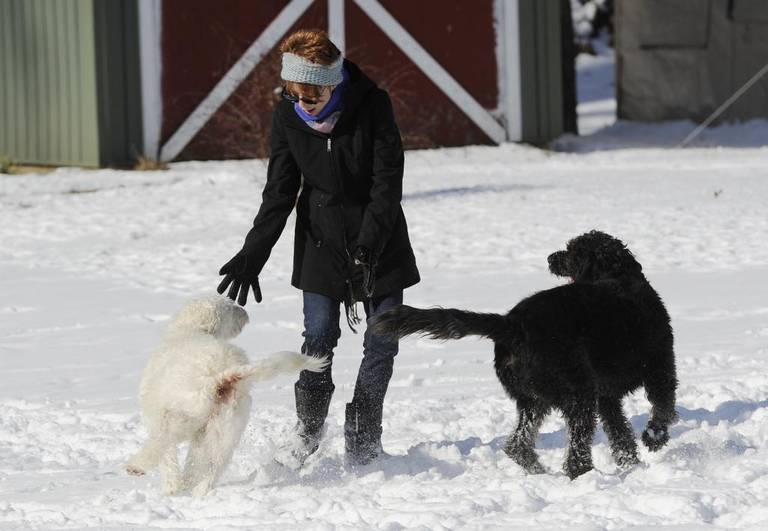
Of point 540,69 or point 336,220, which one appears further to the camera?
point 540,69

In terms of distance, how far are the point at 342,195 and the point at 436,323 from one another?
750 millimetres

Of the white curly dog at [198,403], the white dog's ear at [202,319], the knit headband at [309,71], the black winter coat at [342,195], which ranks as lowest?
the white curly dog at [198,403]

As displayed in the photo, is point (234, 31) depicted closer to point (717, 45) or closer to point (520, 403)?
point (717, 45)

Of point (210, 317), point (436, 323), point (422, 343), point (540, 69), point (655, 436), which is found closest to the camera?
point (436, 323)

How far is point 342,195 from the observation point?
5.28 meters

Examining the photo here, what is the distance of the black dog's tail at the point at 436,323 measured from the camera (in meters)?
4.83

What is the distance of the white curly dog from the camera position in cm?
488

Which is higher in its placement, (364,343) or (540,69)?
(540,69)

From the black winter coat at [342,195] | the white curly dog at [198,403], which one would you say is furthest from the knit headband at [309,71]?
the white curly dog at [198,403]

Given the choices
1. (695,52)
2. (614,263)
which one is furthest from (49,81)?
(614,263)

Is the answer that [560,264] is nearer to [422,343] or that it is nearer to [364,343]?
[364,343]

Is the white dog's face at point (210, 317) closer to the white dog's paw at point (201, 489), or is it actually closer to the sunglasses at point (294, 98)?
the white dog's paw at point (201, 489)

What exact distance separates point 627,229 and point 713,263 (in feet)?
4.82

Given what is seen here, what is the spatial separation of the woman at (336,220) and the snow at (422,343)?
0.30 meters
